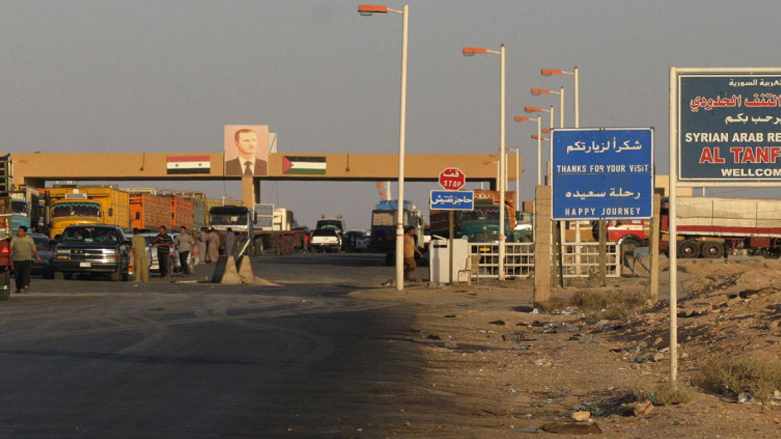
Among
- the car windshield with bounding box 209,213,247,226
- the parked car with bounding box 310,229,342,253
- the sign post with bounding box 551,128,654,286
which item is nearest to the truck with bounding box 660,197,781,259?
the car windshield with bounding box 209,213,247,226

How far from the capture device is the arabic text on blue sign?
39.4 feet

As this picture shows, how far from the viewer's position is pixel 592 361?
15.8 meters

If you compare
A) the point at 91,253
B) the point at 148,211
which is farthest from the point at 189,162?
the point at 91,253

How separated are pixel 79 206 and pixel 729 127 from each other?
144 feet

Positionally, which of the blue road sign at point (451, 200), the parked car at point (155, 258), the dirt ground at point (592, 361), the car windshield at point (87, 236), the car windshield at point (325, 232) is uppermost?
the blue road sign at point (451, 200)

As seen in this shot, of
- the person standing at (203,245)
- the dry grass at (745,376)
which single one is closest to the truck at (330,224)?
the person standing at (203,245)

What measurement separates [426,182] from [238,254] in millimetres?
57157

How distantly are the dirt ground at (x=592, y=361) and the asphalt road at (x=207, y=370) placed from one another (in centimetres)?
50

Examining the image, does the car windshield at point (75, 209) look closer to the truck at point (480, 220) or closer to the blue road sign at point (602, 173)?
the truck at point (480, 220)

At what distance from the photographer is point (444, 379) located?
45.3 ft

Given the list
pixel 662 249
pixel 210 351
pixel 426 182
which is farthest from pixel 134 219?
pixel 210 351

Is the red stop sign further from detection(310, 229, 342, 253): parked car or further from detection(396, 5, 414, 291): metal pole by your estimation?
detection(310, 229, 342, 253): parked car

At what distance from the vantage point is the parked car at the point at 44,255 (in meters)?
41.2

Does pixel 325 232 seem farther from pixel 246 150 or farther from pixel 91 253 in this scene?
pixel 91 253
